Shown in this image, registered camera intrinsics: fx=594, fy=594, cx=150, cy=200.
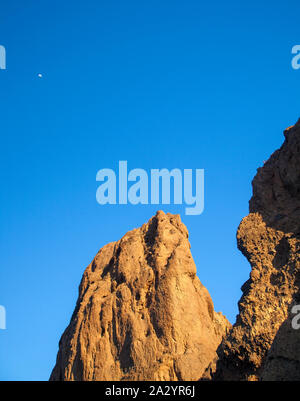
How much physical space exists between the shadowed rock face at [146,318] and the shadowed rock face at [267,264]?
47.3ft

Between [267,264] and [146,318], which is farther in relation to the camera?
[146,318]

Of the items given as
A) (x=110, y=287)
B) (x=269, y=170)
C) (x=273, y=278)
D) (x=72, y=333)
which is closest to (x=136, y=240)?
(x=110, y=287)

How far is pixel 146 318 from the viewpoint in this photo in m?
38.6

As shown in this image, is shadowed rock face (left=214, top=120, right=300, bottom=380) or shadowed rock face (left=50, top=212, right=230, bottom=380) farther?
shadowed rock face (left=50, top=212, right=230, bottom=380)

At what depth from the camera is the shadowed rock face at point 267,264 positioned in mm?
19406

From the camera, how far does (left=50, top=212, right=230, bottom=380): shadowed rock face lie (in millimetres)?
36125

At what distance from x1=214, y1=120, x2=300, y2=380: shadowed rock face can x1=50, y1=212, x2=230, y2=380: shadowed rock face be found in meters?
14.4

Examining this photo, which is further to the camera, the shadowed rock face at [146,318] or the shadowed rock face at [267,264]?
the shadowed rock face at [146,318]

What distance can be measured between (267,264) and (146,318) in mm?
18589

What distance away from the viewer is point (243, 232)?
22562mm

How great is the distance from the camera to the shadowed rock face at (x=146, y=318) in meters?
36.1
